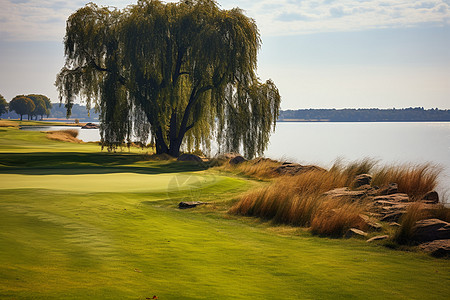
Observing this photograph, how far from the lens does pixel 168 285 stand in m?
6.64

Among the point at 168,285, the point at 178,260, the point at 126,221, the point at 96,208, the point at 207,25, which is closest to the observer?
the point at 168,285

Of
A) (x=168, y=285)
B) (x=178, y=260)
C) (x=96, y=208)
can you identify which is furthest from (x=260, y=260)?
(x=96, y=208)

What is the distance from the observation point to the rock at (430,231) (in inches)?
415

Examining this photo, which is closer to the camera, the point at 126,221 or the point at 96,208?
the point at 126,221

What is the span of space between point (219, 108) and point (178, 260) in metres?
25.1

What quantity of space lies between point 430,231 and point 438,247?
98 centimetres

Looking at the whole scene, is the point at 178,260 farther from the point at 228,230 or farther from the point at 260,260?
the point at 228,230

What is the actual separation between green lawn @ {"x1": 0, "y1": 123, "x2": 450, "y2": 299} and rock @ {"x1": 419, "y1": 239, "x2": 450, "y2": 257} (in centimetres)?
32

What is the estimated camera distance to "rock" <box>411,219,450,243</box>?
34.6 ft

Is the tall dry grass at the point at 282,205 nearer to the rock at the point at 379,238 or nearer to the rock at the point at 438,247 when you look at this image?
the rock at the point at 379,238

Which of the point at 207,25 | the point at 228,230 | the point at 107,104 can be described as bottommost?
the point at 228,230

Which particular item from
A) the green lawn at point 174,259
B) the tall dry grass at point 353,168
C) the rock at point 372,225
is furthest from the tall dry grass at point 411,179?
the green lawn at point 174,259

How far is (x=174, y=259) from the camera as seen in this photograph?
8.11m

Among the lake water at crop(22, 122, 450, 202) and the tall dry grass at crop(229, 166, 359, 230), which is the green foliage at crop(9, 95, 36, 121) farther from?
the tall dry grass at crop(229, 166, 359, 230)
